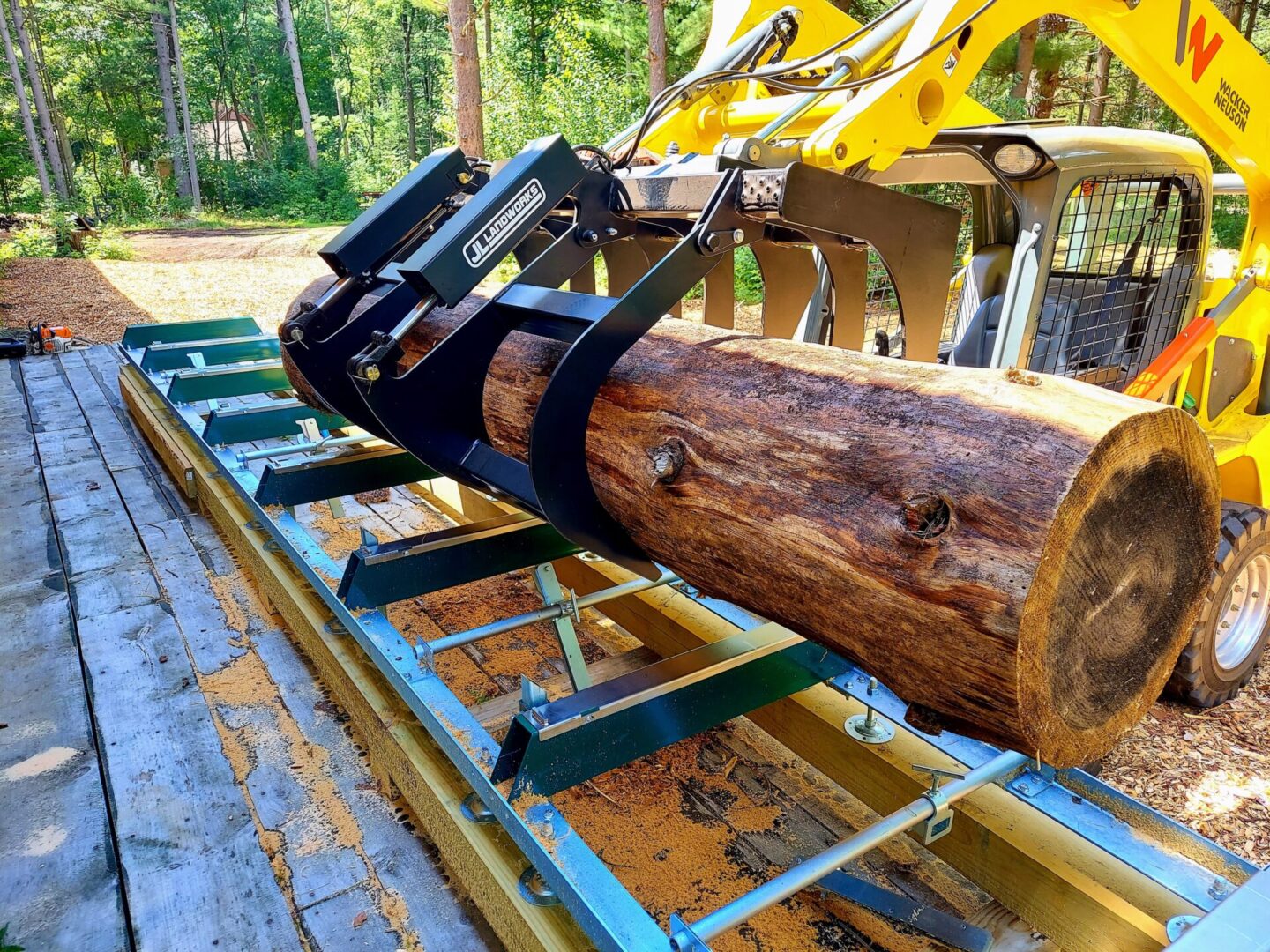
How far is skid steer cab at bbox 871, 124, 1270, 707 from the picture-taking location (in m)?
2.60

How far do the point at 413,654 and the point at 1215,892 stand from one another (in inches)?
71.1

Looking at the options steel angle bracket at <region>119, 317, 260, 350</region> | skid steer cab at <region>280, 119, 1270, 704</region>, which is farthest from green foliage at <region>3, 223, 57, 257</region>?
skid steer cab at <region>280, 119, 1270, 704</region>

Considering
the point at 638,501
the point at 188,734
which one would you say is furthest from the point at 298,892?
the point at 638,501

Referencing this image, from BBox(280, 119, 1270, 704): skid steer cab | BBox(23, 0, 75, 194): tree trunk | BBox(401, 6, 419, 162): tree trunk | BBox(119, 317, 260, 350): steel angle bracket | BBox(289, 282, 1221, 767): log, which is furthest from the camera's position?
BBox(401, 6, 419, 162): tree trunk

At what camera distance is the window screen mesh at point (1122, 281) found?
2.85 m

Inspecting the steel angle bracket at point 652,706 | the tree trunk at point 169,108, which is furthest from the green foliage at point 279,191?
the steel angle bracket at point 652,706

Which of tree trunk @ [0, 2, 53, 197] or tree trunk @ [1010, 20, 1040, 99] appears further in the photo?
tree trunk @ [0, 2, 53, 197]

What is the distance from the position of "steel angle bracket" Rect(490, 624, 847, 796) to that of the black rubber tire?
5.11ft

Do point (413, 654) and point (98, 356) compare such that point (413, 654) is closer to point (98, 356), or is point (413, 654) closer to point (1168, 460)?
point (1168, 460)

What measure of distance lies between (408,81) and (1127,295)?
43497mm

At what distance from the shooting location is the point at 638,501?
191cm

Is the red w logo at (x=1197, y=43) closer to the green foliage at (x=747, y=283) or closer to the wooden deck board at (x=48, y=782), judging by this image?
the wooden deck board at (x=48, y=782)

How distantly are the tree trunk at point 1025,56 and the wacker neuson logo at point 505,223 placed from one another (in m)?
14.4

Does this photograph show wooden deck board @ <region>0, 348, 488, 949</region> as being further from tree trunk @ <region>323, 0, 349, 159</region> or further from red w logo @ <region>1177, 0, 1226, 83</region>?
tree trunk @ <region>323, 0, 349, 159</region>
